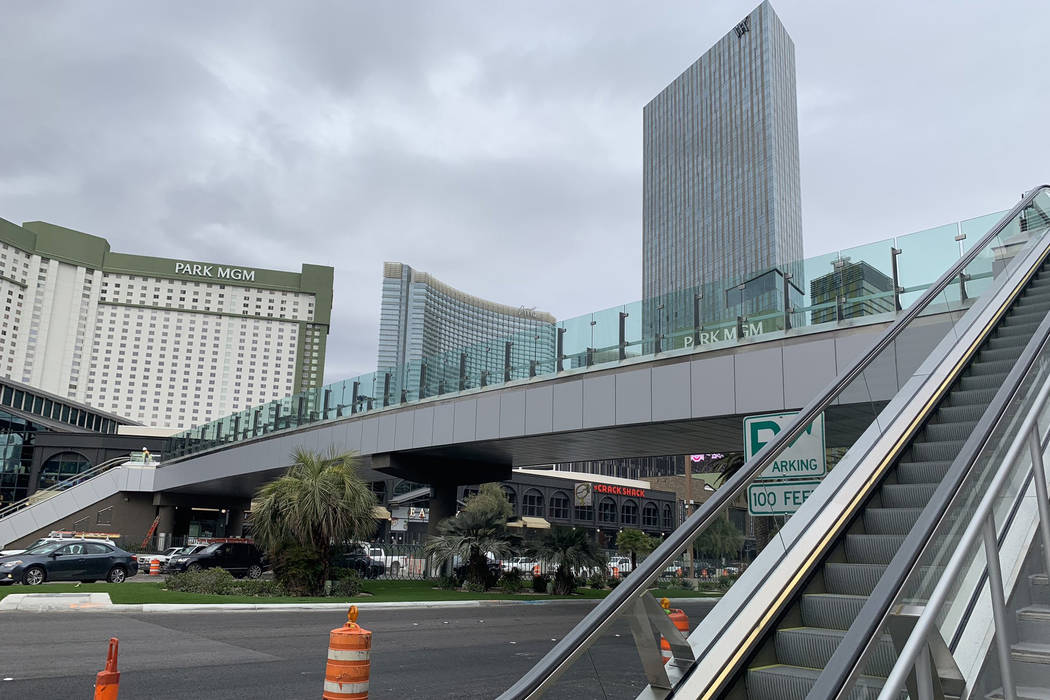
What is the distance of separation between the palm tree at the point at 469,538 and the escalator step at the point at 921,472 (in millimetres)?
18833

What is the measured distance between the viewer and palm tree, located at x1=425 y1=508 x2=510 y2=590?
82.6 feet

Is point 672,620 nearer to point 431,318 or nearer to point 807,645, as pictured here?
point 807,645

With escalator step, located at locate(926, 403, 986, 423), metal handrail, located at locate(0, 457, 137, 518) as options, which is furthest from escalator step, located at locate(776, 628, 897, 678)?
metal handrail, located at locate(0, 457, 137, 518)

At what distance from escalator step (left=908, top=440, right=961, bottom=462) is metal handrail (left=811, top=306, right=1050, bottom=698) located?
2456mm

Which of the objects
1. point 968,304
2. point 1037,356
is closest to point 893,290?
point 968,304

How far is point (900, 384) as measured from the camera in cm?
884

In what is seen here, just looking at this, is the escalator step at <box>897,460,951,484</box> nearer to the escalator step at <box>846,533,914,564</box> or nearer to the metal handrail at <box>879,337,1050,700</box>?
the escalator step at <box>846,533,914,564</box>

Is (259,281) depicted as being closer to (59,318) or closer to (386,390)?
(59,318)

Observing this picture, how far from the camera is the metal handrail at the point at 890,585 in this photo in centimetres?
347

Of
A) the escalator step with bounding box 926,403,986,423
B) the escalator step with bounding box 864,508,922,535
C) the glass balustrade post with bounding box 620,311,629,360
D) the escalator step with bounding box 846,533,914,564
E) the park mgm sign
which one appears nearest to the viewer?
the escalator step with bounding box 846,533,914,564

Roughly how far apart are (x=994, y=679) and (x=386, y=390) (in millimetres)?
23505

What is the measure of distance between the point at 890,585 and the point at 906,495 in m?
3.42

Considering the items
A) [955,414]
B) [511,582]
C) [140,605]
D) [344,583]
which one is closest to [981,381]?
[955,414]

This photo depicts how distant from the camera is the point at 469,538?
25547mm
